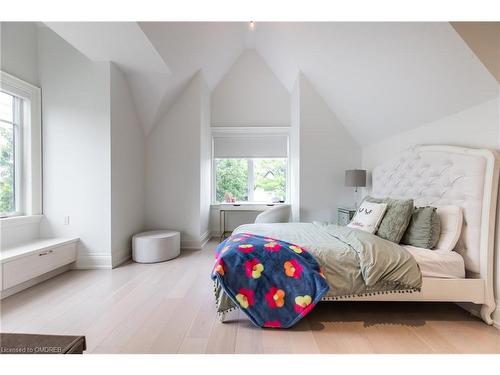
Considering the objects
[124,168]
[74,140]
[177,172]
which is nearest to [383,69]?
[177,172]

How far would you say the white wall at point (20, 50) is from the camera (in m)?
2.71

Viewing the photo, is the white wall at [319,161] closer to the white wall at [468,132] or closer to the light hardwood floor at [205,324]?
the white wall at [468,132]

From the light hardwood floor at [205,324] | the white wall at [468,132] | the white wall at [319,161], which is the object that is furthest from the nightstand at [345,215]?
the light hardwood floor at [205,324]

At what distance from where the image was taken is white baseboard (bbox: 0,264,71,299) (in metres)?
2.31

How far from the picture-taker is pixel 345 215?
3723mm

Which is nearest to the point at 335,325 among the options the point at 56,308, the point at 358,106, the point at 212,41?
the point at 56,308

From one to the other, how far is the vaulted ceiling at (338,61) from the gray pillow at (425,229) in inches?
40.0

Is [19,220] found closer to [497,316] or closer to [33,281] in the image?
[33,281]

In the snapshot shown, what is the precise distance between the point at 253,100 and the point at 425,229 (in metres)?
3.88

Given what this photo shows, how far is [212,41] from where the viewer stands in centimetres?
386

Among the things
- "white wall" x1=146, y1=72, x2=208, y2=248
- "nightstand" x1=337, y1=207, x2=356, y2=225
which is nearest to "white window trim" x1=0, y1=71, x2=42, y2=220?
"white wall" x1=146, y1=72, x2=208, y2=248

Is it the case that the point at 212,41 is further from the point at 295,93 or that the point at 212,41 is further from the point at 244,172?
Answer: the point at 244,172

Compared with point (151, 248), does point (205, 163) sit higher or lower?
higher
